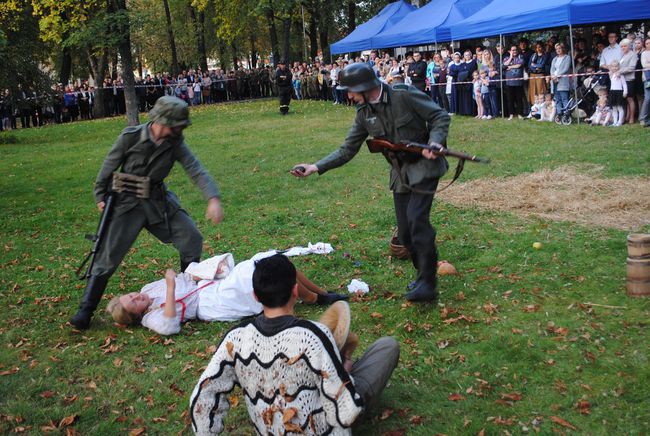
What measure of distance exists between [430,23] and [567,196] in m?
16.8

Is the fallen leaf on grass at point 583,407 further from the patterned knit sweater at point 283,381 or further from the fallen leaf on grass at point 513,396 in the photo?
Result: the patterned knit sweater at point 283,381

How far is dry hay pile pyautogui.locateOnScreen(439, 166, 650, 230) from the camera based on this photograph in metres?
8.83

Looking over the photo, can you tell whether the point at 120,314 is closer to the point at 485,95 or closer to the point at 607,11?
the point at 607,11

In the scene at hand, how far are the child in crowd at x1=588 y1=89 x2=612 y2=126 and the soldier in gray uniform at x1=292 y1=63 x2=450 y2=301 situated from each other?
39.3ft

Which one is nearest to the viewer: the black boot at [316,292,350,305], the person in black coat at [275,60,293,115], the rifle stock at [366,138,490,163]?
the rifle stock at [366,138,490,163]

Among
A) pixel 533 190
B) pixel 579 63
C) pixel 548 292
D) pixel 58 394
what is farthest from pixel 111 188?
pixel 579 63

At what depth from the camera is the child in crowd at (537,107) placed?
19.0m

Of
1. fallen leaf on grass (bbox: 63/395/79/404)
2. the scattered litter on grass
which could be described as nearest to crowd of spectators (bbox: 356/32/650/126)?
the scattered litter on grass

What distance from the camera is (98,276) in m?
6.54

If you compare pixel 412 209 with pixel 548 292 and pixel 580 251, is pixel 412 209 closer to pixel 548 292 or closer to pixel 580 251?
pixel 548 292

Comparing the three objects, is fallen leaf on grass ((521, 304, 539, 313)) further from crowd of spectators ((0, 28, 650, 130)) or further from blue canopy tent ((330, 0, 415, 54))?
blue canopy tent ((330, 0, 415, 54))

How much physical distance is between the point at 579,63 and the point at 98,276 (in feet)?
49.4

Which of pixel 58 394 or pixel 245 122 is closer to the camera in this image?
pixel 58 394

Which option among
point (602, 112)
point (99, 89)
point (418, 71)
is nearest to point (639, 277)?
point (602, 112)
